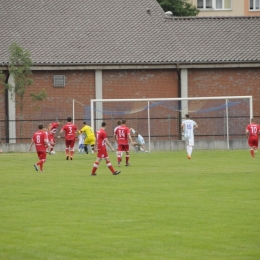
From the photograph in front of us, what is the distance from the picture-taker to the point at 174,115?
47.6m

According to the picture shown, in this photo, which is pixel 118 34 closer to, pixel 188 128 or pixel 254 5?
pixel 188 128

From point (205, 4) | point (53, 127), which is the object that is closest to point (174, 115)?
point (53, 127)

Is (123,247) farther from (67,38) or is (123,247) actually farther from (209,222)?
(67,38)

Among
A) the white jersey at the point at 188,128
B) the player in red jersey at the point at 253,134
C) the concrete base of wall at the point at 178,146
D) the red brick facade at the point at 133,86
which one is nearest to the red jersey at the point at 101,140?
the white jersey at the point at 188,128

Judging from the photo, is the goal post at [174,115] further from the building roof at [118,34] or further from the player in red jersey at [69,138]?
the player in red jersey at [69,138]

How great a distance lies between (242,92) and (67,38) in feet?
34.8

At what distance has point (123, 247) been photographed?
45.1ft

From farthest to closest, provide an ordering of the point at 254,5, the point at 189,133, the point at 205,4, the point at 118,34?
the point at 254,5 → the point at 205,4 → the point at 118,34 → the point at 189,133

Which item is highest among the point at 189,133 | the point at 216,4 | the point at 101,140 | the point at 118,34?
the point at 216,4

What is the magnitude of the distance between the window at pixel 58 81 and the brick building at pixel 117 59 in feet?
0.18

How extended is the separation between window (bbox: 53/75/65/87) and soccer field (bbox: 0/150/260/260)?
1885cm

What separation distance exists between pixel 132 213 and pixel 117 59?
110 feet

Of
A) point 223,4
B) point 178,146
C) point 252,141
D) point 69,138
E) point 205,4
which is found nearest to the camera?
point 252,141

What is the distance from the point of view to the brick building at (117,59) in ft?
163
